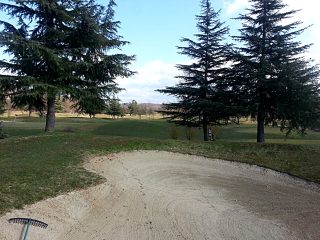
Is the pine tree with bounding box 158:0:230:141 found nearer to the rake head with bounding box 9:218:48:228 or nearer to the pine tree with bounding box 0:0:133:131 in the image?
the pine tree with bounding box 0:0:133:131

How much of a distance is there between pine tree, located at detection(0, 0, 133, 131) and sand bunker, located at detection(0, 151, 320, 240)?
836 centimetres

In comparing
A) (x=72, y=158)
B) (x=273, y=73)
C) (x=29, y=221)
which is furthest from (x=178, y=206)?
(x=273, y=73)

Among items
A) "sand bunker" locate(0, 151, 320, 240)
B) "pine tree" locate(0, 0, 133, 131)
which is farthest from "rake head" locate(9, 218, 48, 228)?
"pine tree" locate(0, 0, 133, 131)

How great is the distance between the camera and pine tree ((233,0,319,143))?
73.5 ft

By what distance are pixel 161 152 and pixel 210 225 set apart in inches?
346

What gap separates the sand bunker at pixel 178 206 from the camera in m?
10.1

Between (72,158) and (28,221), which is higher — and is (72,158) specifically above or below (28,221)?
above

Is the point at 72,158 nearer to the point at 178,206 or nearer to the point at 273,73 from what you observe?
the point at 178,206

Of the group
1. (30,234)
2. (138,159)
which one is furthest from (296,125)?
(30,234)

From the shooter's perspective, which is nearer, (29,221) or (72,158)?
(29,221)

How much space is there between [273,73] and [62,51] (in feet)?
38.2

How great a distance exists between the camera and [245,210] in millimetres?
12352

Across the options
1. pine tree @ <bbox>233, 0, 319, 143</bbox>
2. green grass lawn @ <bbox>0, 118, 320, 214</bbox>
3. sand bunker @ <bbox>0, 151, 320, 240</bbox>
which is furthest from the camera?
pine tree @ <bbox>233, 0, 319, 143</bbox>

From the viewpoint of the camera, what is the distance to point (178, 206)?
1226cm
